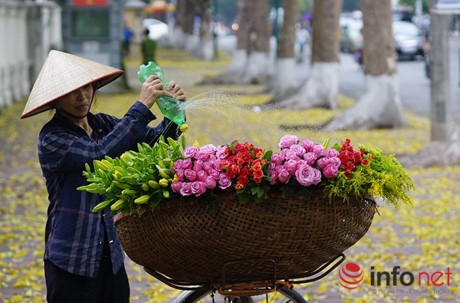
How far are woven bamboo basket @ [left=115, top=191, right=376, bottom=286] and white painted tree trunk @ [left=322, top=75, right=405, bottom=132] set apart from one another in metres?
13.9

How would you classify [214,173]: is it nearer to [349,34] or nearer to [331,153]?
[331,153]

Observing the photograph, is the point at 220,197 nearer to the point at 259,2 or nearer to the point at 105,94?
the point at 105,94

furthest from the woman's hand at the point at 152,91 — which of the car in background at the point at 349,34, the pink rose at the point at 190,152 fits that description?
the car in background at the point at 349,34

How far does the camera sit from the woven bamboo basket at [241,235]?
4.18 metres

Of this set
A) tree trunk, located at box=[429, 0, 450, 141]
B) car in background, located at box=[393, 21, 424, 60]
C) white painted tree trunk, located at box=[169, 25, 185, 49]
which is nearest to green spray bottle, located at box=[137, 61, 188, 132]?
tree trunk, located at box=[429, 0, 450, 141]

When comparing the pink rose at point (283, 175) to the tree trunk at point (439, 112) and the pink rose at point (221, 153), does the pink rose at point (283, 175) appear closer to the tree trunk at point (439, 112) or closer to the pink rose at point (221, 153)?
the pink rose at point (221, 153)

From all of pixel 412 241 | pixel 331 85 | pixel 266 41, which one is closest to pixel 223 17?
pixel 266 41

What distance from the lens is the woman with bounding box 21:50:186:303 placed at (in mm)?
4703

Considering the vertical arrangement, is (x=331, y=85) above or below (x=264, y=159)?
below

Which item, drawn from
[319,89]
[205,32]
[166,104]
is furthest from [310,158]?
[205,32]

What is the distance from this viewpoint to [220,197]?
4.20m

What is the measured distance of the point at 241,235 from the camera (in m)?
4.18

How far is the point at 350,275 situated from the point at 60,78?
13.8 ft

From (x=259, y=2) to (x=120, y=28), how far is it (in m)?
5.19
